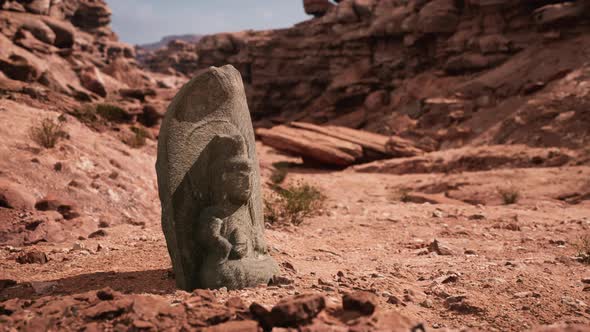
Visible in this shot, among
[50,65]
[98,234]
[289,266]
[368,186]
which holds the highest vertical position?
[50,65]

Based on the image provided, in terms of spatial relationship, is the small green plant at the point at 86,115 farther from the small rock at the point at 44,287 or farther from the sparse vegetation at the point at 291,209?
the small rock at the point at 44,287

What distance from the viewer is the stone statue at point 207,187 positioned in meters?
3.22

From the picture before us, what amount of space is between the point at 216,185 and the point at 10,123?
17.6 feet

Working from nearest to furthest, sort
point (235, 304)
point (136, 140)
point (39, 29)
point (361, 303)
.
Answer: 1. point (361, 303)
2. point (235, 304)
3. point (136, 140)
4. point (39, 29)

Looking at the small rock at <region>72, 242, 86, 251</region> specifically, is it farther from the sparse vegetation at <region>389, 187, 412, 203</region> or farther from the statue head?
the sparse vegetation at <region>389, 187, 412, 203</region>

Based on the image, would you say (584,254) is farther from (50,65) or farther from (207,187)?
(50,65)

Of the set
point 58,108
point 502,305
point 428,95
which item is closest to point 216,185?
point 502,305

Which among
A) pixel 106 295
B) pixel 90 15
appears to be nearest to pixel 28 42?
pixel 106 295

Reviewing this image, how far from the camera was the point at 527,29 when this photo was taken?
1708 centimetres

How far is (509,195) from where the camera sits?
8.21 m

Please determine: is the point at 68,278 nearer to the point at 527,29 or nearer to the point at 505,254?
the point at 505,254

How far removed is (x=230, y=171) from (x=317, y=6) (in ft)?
99.5

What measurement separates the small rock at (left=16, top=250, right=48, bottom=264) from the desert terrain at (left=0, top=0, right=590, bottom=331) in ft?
0.05

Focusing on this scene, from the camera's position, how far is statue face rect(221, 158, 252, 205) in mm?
3297
